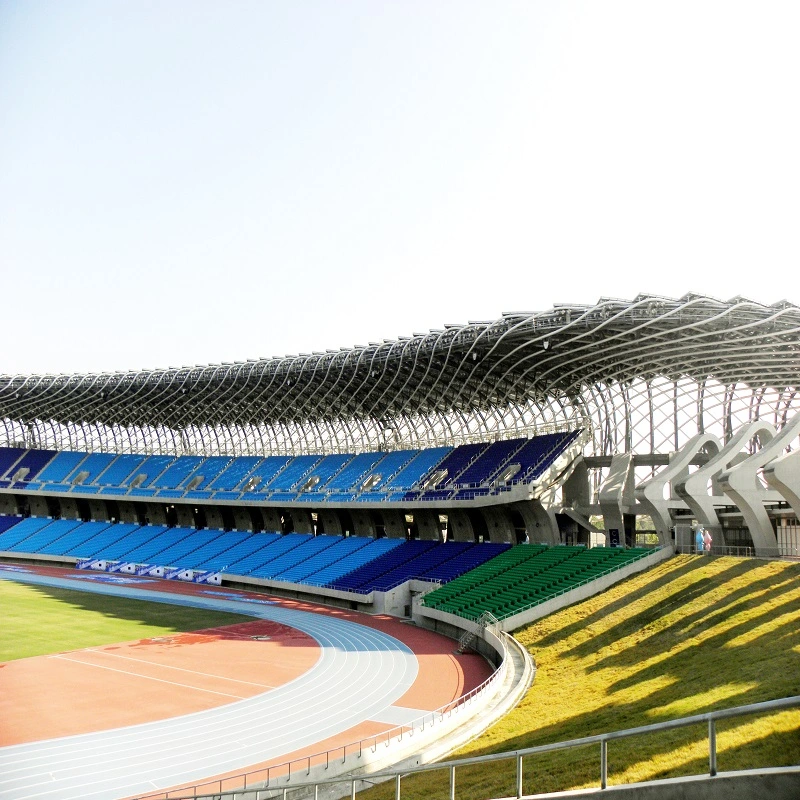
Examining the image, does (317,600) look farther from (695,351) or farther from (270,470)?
(695,351)

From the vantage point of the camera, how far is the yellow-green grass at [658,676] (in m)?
10.7

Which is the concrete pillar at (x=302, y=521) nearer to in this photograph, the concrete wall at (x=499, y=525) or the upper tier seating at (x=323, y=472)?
the upper tier seating at (x=323, y=472)

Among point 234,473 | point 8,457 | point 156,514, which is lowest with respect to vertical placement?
point 156,514

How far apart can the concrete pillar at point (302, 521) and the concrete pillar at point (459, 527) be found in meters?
15.7

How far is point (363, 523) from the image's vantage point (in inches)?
2438

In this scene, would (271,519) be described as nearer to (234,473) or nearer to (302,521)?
(302,521)

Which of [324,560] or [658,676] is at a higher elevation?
[324,560]

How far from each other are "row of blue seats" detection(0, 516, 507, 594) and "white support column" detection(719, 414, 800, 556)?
59.4 feet

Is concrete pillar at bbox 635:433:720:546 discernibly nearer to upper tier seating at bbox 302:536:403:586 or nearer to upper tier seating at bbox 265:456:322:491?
upper tier seating at bbox 302:536:403:586

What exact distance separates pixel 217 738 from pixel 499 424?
43.7 meters

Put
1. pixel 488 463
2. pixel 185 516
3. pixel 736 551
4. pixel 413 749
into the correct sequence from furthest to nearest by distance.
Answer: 1. pixel 185 516
2. pixel 488 463
3. pixel 736 551
4. pixel 413 749

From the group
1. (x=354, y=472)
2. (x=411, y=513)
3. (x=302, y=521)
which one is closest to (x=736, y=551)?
(x=411, y=513)

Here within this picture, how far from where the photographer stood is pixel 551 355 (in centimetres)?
4678

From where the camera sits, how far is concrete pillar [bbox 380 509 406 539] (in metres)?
58.9
